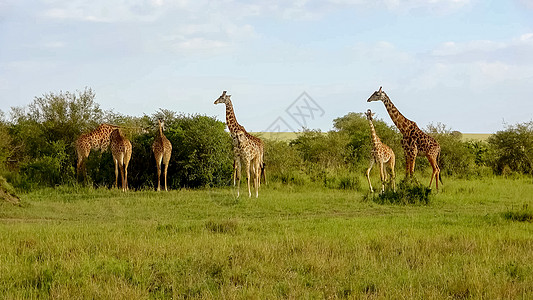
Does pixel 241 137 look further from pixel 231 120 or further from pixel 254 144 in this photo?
pixel 231 120

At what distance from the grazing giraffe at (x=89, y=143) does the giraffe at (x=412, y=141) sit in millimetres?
7706

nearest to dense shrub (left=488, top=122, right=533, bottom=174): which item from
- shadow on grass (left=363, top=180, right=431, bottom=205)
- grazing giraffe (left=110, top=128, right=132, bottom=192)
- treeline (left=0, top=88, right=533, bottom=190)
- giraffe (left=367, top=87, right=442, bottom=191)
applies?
treeline (left=0, top=88, right=533, bottom=190)

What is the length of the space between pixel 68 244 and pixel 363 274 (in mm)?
4042

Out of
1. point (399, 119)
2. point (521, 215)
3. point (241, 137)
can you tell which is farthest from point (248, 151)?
point (521, 215)

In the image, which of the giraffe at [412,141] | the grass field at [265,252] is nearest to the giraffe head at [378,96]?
the giraffe at [412,141]

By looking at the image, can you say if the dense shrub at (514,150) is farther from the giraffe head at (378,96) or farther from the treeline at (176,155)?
the giraffe head at (378,96)

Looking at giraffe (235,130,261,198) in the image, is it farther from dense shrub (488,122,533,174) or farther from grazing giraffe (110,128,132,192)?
dense shrub (488,122,533,174)

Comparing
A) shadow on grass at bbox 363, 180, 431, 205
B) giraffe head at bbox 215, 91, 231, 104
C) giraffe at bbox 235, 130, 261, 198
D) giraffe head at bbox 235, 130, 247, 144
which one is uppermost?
giraffe head at bbox 215, 91, 231, 104

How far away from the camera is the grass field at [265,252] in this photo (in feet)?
19.9

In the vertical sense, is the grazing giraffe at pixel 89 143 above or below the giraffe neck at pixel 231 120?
below

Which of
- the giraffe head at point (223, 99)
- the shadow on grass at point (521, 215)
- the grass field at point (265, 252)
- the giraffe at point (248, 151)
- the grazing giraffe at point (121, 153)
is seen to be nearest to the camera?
the grass field at point (265, 252)

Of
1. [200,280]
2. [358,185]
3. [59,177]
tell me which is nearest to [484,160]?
[358,185]

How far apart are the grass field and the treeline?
4.45m

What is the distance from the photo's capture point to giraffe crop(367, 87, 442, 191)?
52.4 ft
